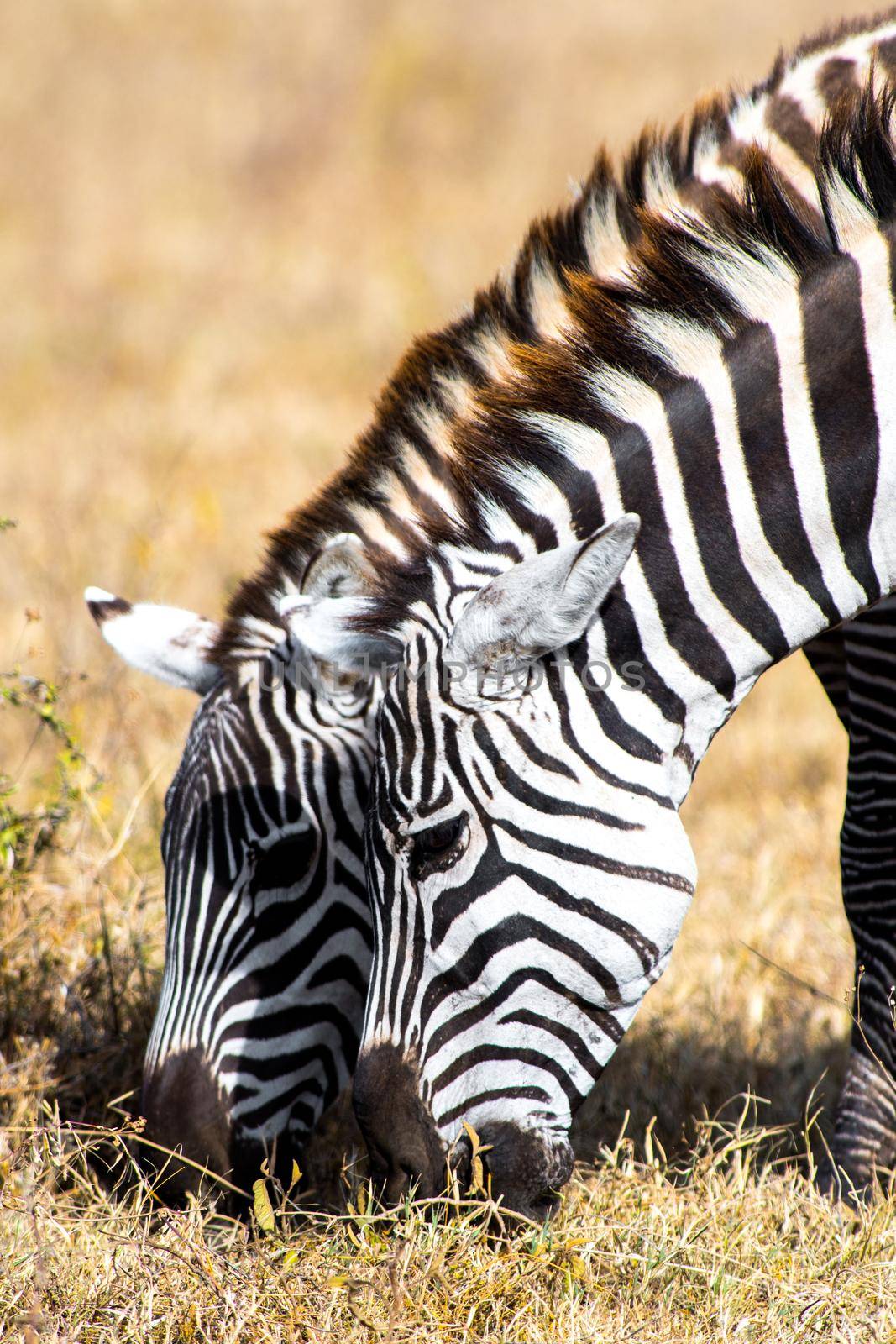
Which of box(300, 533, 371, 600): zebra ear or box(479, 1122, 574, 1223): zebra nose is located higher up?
box(300, 533, 371, 600): zebra ear

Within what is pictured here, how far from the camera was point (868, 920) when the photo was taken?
3.87m

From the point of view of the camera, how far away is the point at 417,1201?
283cm

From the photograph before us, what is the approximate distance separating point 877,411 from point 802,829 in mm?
3795

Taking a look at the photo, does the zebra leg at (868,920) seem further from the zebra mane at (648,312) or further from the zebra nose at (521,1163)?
the zebra nose at (521,1163)

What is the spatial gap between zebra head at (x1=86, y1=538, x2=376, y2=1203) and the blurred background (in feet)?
3.11

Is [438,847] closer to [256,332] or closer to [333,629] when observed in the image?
[333,629]

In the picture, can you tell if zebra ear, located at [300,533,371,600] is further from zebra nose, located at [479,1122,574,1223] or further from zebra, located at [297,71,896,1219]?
zebra nose, located at [479,1122,574,1223]

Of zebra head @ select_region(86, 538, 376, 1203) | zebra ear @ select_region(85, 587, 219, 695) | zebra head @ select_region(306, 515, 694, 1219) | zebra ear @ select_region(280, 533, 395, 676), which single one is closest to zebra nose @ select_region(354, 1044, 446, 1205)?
zebra head @ select_region(306, 515, 694, 1219)

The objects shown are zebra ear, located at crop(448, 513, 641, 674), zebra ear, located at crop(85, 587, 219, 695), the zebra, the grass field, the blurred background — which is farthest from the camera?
the blurred background

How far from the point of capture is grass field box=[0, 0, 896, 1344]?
295 centimetres

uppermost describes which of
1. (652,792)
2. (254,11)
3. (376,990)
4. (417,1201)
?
(254,11)

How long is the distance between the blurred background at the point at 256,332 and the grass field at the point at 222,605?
1.4 inches

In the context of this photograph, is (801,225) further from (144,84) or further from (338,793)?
(144,84)

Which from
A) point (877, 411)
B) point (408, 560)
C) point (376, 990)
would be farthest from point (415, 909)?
point (877, 411)
